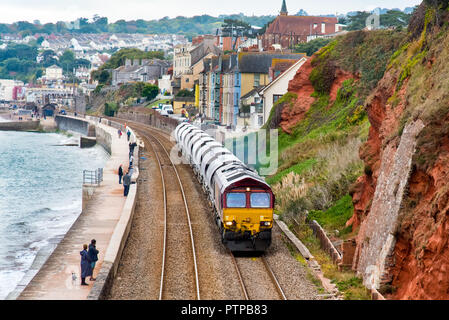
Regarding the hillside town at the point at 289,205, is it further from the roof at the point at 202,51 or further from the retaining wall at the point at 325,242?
the roof at the point at 202,51

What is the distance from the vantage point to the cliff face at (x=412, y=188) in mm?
15648

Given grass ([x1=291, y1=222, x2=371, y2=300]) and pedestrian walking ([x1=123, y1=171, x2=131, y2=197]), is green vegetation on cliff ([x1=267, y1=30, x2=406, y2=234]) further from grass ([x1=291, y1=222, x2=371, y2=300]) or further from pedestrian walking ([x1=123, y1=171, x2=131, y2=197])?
pedestrian walking ([x1=123, y1=171, x2=131, y2=197])

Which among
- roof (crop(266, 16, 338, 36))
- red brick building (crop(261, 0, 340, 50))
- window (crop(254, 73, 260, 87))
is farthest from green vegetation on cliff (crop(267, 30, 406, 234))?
roof (crop(266, 16, 338, 36))

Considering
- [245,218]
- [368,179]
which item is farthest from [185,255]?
[368,179]

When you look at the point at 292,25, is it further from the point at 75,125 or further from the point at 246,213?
the point at 246,213

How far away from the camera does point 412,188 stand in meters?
17.9

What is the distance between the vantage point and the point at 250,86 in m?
71.1

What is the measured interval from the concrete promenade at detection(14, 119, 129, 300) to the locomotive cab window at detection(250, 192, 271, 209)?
19.4 ft

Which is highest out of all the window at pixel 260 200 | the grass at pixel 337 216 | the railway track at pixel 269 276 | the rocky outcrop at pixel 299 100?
the rocky outcrop at pixel 299 100

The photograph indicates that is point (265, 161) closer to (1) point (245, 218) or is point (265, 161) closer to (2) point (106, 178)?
(2) point (106, 178)

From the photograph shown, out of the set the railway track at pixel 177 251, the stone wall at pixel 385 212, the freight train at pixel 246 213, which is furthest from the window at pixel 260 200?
the stone wall at pixel 385 212

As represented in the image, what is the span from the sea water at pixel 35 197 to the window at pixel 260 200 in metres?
10.9

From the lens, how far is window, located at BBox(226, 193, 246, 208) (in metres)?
24.4

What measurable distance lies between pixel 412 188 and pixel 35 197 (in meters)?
44.2
